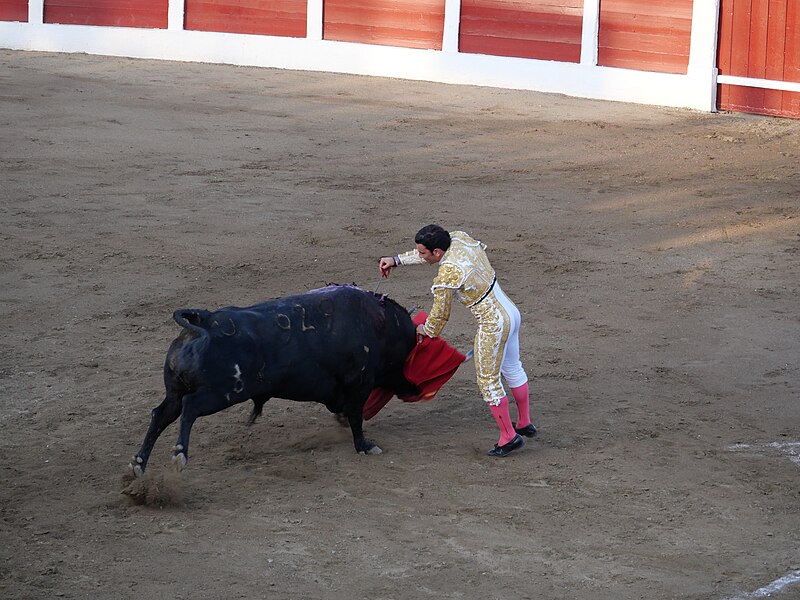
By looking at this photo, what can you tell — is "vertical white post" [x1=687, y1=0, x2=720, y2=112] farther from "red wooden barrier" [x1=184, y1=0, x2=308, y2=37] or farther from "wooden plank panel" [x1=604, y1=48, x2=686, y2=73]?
"red wooden barrier" [x1=184, y1=0, x2=308, y2=37]

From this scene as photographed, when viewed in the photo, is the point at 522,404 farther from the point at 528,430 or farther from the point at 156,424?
the point at 156,424

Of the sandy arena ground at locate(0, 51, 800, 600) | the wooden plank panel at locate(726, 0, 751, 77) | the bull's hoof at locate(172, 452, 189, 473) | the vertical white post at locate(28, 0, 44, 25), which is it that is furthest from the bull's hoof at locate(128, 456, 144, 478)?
the vertical white post at locate(28, 0, 44, 25)

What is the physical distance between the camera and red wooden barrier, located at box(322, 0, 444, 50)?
53.2 feet

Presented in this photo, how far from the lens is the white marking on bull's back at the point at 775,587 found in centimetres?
467

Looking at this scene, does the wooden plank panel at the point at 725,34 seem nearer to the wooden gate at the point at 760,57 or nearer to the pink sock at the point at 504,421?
the wooden gate at the point at 760,57

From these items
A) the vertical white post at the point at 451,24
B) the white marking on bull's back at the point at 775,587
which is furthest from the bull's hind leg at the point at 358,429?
the vertical white post at the point at 451,24

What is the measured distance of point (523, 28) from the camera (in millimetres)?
15609

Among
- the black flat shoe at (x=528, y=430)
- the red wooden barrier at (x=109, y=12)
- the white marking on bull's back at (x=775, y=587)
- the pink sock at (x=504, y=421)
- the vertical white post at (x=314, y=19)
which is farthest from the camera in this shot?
the red wooden barrier at (x=109, y=12)

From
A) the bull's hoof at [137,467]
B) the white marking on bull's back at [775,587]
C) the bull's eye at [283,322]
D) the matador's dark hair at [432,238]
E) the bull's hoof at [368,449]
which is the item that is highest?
the matador's dark hair at [432,238]

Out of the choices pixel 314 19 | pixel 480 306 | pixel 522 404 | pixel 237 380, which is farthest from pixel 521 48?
pixel 237 380

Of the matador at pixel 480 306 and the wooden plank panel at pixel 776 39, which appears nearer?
the matador at pixel 480 306

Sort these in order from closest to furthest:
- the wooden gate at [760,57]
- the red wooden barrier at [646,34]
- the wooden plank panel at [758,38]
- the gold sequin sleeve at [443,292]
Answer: the gold sequin sleeve at [443,292], the wooden gate at [760,57], the wooden plank panel at [758,38], the red wooden barrier at [646,34]

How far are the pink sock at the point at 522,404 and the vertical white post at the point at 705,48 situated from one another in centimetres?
921

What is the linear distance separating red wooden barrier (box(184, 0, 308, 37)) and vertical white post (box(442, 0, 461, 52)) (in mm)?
2055
